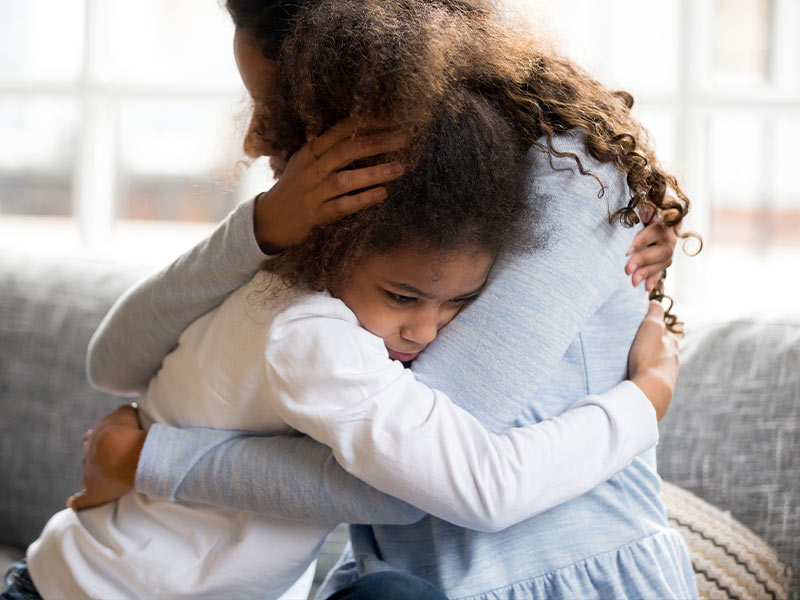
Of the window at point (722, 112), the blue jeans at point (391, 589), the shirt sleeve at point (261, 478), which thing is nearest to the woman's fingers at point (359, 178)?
the shirt sleeve at point (261, 478)

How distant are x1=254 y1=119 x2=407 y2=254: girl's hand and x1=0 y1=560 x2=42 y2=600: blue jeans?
572mm

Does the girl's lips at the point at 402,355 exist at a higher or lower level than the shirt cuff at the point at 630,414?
higher

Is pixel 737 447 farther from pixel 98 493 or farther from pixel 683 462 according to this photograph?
pixel 98 493

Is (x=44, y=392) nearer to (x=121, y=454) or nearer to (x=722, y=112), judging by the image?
(x=121, y=454)

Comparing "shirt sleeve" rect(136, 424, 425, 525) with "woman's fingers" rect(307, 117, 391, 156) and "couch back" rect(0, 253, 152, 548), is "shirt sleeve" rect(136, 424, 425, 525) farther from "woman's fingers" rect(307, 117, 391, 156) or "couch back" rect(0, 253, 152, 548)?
"couch back" rect(0, 253, 152, 548)

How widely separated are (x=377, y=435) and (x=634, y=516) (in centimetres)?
35

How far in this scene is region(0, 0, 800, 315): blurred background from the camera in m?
2.13

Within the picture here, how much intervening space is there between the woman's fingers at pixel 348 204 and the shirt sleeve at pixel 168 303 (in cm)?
11

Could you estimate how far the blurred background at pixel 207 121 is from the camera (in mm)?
2131

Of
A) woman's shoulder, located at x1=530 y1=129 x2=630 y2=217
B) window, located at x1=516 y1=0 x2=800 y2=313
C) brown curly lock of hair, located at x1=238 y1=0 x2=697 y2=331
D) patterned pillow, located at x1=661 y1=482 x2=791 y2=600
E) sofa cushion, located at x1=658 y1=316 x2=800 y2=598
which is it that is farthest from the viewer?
window, located at x1=516 y1=0 x2=800 y2=313

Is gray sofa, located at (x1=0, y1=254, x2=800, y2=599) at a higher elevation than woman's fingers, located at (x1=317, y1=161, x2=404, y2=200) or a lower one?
lower

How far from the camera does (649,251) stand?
109 cm

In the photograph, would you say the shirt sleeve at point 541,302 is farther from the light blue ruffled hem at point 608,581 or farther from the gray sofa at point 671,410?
the gray sofa at point 671,410

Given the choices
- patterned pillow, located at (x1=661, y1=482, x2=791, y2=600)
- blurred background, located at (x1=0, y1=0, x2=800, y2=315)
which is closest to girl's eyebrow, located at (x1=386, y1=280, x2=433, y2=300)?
patterned pillow, located at (x1=661, y1=482, x2=791, y2=600)
